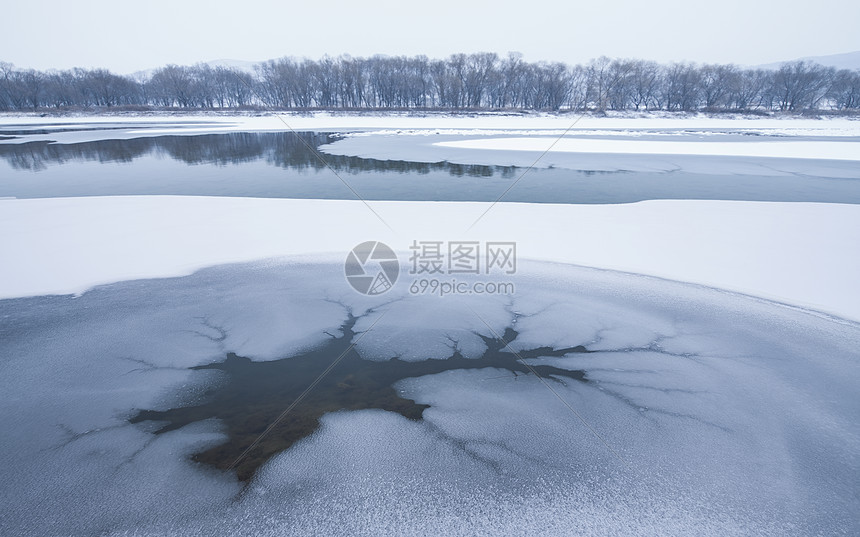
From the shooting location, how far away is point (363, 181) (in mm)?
12883

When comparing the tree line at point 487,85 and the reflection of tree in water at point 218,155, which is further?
the tree line at point 487,85

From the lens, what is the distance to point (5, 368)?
372 cm

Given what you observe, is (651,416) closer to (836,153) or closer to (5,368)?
(5,368)

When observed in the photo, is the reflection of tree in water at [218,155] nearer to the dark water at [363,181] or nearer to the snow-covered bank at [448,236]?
the dark water at [363,181]

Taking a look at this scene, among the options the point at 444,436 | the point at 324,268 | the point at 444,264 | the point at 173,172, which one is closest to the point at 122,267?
the point at 324,268

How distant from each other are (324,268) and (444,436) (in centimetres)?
373

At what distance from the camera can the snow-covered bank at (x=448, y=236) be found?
221 inches

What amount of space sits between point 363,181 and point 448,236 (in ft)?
21.4

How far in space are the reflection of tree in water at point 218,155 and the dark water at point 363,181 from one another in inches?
3.0

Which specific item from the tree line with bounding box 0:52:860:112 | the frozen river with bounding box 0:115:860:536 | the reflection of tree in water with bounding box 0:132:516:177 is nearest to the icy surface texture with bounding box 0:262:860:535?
the frozen river with bounding box 0:115:860:536

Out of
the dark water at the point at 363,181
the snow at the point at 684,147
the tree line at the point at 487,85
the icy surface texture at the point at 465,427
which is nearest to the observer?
the icy surface texture at the point at 465,427

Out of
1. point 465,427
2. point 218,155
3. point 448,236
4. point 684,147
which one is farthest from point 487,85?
point 465,427

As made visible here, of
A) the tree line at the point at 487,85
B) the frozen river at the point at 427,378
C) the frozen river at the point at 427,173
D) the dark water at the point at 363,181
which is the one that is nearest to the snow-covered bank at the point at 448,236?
the frozen river at the point at 427,378

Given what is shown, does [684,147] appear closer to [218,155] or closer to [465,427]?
[218,155]
